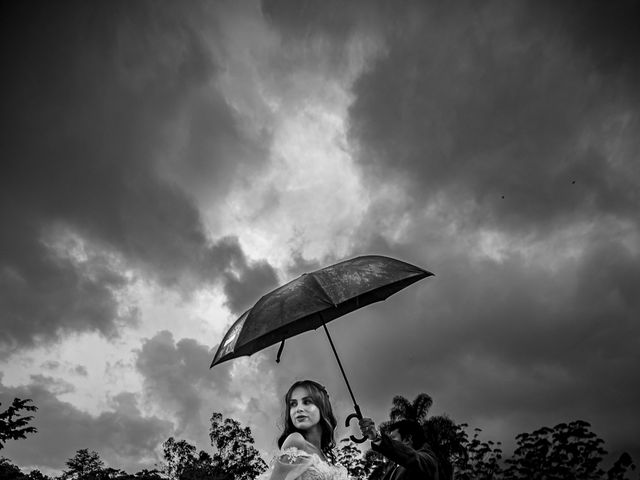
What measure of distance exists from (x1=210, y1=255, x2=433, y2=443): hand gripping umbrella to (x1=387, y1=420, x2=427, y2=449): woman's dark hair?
1.30 meters

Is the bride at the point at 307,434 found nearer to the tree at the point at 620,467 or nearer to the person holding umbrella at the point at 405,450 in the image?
the person holding umbrella at the point at 405,450

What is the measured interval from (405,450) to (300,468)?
123cm

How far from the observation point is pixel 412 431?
4.18m

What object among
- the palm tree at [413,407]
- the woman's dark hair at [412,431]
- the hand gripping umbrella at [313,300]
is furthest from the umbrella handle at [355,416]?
the palm tree at [413,407]

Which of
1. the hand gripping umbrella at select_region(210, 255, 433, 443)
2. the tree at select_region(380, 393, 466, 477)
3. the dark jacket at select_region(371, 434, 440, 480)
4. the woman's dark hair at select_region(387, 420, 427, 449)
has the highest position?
the tree at select_region(380, 393, 466, 477)

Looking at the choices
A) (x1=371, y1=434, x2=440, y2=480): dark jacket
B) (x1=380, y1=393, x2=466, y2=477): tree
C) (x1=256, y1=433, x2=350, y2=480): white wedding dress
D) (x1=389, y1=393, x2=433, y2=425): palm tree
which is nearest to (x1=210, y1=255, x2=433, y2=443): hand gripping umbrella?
(x1=371, y1=434, x2=440, y2=480): dark jacket

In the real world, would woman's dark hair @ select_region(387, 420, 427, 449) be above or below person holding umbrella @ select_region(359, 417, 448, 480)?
above

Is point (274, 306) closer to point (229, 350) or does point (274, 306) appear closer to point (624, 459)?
point (229, 350)

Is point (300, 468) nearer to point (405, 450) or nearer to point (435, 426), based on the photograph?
point (405, 450)

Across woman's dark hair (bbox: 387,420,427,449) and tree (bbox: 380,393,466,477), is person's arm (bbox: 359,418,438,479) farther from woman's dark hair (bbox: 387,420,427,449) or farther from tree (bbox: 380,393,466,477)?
tree (bbox: 380,393,466,477)

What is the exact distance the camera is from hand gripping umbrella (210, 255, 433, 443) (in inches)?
111

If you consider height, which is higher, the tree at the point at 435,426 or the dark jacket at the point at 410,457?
the tree at the point at 435,426

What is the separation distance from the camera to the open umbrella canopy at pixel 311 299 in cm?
281

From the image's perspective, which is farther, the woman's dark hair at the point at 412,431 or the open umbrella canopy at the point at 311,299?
the woman's dark hair at the point at 412,431
